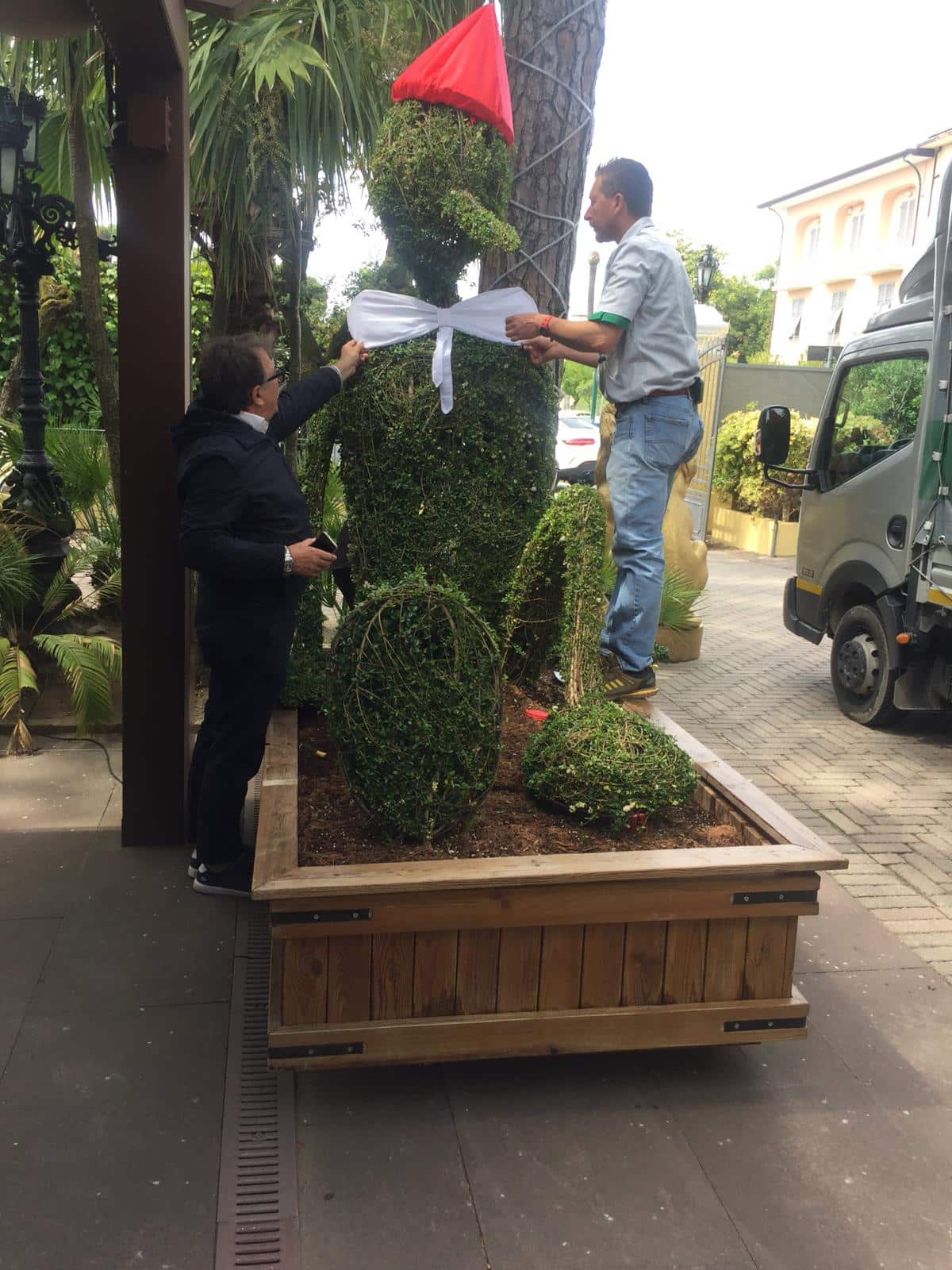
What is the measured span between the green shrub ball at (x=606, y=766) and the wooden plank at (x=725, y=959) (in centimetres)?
44

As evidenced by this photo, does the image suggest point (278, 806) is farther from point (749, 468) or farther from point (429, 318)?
point (749, 468)

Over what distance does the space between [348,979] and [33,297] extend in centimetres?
469

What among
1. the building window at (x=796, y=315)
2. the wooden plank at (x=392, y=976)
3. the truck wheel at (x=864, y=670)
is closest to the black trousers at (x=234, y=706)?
the wooden plank at (x=392, y=976)

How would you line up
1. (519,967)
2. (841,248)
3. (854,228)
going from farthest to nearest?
(841,248), (854,228), (519,967)

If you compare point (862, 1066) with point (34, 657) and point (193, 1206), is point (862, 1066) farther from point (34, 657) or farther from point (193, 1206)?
point (34, 657)

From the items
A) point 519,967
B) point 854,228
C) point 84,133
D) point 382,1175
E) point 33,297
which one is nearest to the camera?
point 382,1175

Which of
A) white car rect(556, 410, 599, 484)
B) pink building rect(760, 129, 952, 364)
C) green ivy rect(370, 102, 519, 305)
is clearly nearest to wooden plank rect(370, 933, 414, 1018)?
green ivy rect(370, 102, 519, 305)

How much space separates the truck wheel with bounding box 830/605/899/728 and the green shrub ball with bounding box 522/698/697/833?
145 inches

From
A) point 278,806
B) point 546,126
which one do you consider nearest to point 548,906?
point 278,806

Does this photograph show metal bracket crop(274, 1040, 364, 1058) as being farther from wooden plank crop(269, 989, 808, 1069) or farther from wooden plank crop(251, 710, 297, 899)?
wooden plank crop(251, 710, 297, 899)

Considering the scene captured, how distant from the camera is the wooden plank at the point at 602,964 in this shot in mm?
2703

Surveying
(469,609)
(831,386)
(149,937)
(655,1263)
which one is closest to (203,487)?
(469,609)

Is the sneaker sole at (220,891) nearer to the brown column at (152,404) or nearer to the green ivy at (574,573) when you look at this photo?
the brown column at (152,404)

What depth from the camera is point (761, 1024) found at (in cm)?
279
